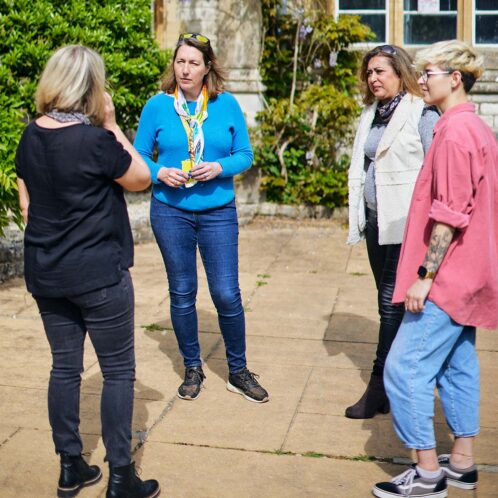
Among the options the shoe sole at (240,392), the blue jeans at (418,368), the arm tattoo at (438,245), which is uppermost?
the arm tattoo at (438,245)

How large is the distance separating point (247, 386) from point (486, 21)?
729 cm

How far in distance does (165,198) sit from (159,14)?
6291mm

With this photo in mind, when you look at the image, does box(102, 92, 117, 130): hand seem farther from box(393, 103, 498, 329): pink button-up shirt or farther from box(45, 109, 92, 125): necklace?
box(393, 103, 498, 329): pink button-up shirt

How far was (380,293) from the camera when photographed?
502 cm

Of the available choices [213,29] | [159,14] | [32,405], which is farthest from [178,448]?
[159,14]

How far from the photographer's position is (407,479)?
4.01m

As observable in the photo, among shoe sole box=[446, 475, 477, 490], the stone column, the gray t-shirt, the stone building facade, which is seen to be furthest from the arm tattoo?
the stone building facade

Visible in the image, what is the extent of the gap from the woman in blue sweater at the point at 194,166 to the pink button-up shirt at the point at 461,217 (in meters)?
1.44

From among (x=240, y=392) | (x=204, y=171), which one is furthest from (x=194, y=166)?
(x=240, y=392)

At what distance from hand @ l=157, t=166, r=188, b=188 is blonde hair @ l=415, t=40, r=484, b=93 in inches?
60.2

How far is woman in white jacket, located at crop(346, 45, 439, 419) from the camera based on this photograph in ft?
15.9

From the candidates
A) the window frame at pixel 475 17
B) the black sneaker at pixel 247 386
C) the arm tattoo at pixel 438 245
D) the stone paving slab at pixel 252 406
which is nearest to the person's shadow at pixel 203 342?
the stone paving slab at pixel 252 406

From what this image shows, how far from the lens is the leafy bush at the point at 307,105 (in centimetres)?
1054

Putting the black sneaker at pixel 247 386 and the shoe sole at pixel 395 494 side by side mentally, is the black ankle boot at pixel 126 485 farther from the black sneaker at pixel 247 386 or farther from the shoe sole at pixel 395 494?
the black sneaker at pixel 247 386
